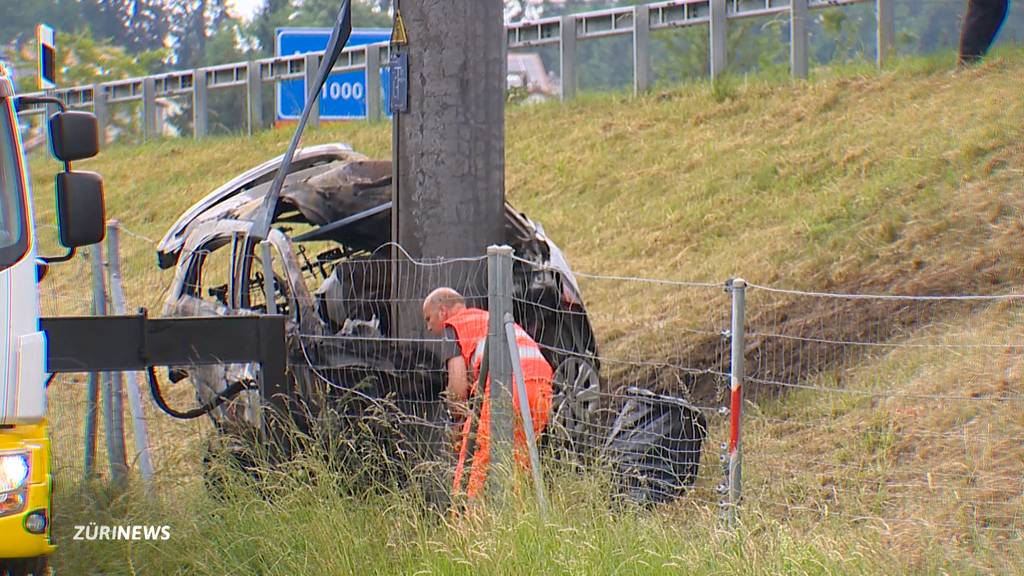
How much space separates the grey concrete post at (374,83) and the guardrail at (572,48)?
0.6 inches

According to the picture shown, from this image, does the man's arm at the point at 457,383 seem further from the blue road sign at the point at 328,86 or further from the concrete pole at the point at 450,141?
the blue road sign at the point at 328,86

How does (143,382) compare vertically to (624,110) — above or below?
below

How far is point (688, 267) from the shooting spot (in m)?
11.9

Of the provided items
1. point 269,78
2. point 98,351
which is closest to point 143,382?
point 98,351

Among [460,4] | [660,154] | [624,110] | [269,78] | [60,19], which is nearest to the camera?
[460,4]

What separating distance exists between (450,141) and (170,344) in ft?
6.46

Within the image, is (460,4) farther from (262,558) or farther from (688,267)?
(688,267)

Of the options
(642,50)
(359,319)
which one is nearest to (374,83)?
(642,50)

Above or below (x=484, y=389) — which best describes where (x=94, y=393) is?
below

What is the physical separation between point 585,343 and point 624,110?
894 cm

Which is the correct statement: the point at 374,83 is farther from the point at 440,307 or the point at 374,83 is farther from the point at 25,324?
the point at 25,324

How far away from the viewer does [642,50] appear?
1775 cm

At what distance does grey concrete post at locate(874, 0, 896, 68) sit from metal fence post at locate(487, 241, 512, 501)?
1038 centimetres

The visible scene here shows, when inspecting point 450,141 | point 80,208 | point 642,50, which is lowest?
point 80,208
